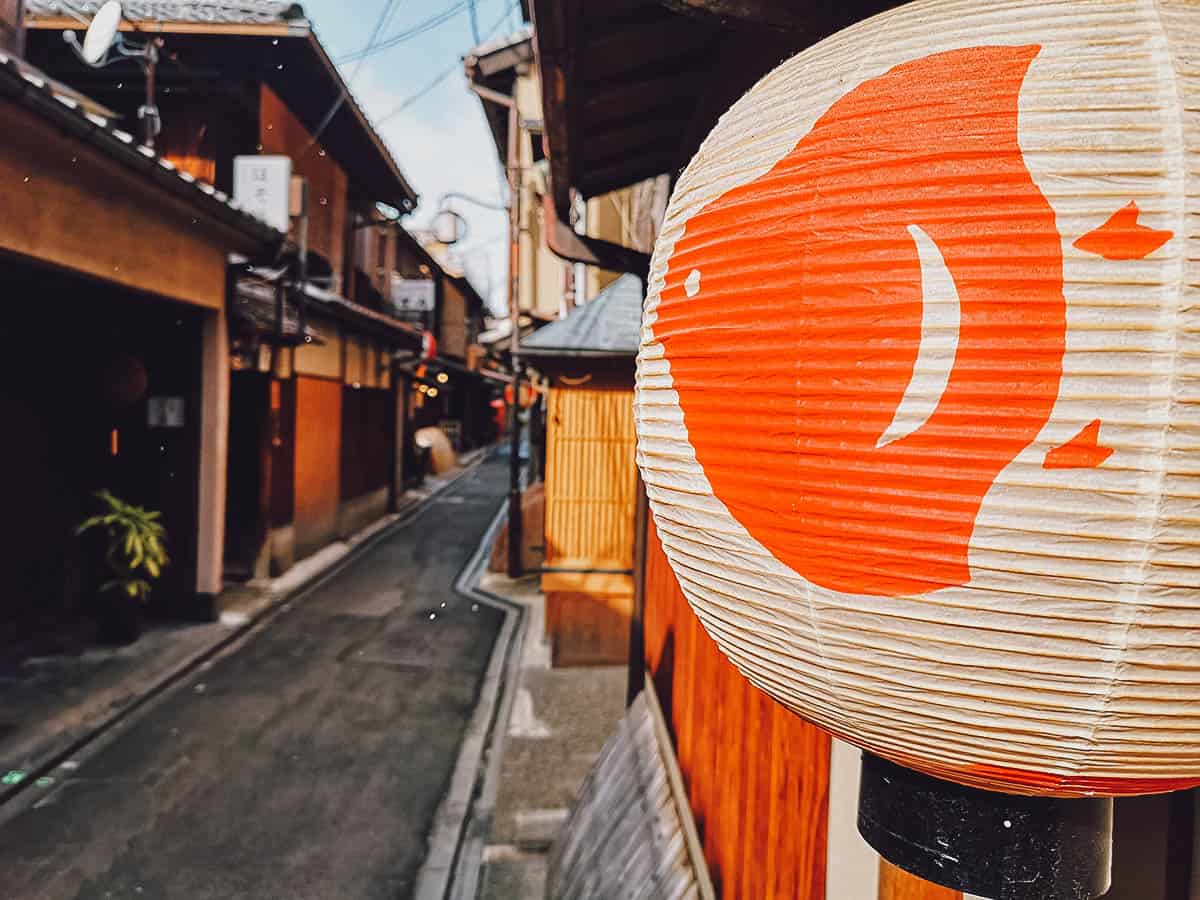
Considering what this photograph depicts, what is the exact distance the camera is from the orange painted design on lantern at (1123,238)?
864 millimetres

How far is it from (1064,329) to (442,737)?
8269mm

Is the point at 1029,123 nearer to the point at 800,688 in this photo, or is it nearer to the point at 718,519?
the point at 718,519

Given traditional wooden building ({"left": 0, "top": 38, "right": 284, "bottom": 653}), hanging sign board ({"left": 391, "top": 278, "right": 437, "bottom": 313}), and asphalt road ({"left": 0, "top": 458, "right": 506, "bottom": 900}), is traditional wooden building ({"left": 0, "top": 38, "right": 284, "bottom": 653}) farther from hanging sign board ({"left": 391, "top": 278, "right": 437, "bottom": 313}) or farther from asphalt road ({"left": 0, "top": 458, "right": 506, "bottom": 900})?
hanging sign board ({"left": 391, "top": 278, "right": 437, "bottom": 313})

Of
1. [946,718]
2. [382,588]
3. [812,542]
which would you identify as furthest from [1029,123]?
[382,588]

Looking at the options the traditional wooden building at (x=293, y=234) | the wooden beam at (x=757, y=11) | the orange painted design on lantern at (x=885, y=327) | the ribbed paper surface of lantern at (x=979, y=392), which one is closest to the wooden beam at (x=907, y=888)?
the ribbed paper surface of lantern at (x=979, y=392)

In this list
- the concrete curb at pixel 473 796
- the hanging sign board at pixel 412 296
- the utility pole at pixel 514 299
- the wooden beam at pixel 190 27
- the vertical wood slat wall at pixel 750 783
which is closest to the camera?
the vertical wood slat wall at pixel 750 783

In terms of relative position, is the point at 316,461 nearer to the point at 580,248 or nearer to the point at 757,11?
the point at 580,248

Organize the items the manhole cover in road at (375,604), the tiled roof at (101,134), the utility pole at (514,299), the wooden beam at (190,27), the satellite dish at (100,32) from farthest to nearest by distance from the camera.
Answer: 1. the utility pole at (514,299)
2. the wooden beam at (190,27)
3. the manhole cover in road at (375,604)
4. the satellite dish at (100,32)
5. the tiled roof at (101,134)

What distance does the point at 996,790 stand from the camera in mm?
1182

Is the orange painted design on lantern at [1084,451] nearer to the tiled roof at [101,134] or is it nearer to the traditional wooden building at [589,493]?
the tiled roof at [101,134]

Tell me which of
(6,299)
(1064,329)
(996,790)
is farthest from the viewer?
(6,299)

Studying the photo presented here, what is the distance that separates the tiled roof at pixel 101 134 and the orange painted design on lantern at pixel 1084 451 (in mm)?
7413

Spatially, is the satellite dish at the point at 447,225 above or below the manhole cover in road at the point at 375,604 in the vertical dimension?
above

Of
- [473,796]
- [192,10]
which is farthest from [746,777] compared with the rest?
[192,10]
